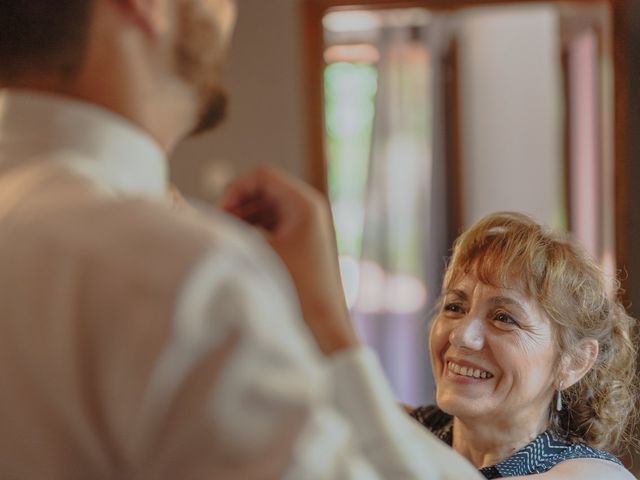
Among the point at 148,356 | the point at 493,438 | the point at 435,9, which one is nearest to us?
the point at 148,356

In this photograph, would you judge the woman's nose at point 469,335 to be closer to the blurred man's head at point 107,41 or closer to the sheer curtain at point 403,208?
the blurred man's head at point 107,41

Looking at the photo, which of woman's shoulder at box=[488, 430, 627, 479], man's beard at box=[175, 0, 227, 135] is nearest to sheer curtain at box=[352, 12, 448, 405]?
woman's shoulder at box=[488, 430, 627, 479]

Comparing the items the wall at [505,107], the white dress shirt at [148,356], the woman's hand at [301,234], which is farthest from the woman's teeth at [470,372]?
the wall at [505,107]

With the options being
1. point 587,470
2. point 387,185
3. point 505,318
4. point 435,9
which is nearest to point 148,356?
point 587,470

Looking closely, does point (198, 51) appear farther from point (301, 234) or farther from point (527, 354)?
point (527, 354)

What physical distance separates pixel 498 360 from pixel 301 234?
3.95 feet

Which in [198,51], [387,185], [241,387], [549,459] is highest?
[198,51]

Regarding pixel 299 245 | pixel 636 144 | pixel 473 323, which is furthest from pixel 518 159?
pixel 299 245

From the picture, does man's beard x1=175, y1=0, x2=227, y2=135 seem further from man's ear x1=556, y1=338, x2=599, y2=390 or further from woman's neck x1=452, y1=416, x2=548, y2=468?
man's ear x1=556, y1=338, x2=599, y2=390

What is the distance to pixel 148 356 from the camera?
69 centimetres

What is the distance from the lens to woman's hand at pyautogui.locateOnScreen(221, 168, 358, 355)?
97 cm

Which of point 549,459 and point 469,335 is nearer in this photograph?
point 549,459

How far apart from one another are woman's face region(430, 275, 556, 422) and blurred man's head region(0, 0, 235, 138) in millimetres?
1334

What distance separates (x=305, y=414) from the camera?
2.36 ft
